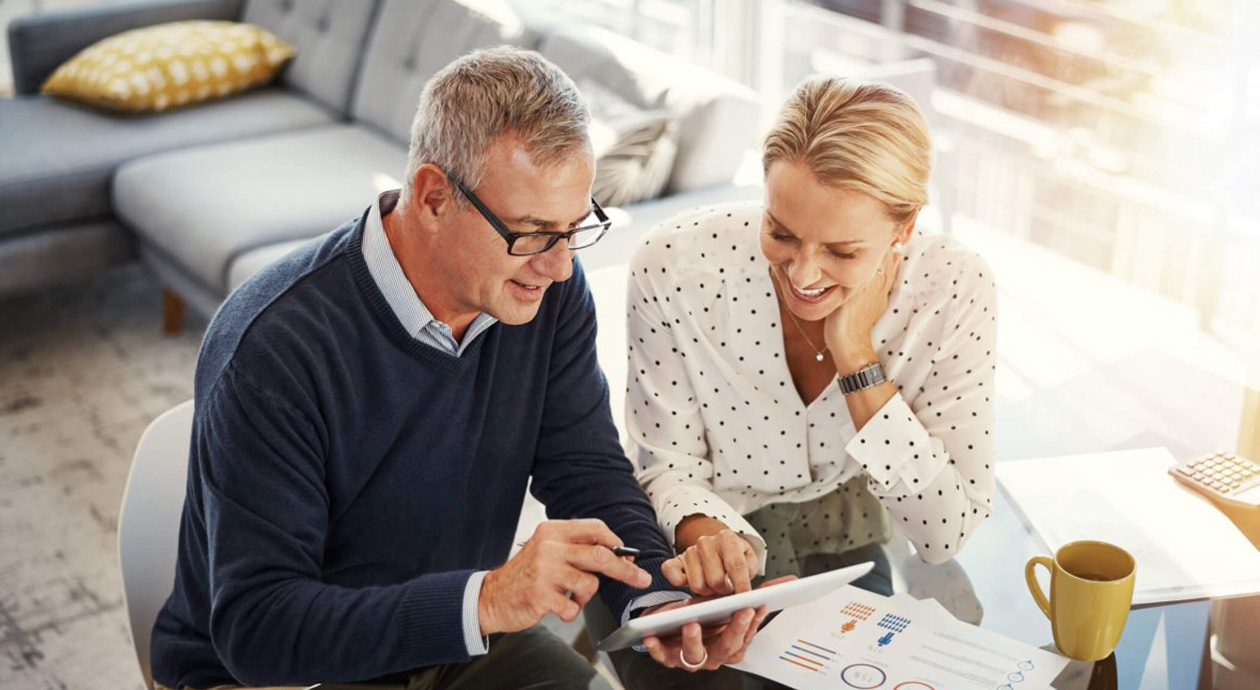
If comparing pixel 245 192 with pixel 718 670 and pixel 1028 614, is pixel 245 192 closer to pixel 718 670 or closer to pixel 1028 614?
pixel 718 670

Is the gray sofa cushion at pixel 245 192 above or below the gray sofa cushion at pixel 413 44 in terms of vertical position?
below

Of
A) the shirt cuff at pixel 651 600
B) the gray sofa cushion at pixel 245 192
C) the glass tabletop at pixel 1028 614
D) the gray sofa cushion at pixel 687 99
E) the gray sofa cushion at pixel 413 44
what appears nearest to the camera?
the glass tabletop at pixel 1028 614

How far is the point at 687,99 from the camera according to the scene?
2.82 metres

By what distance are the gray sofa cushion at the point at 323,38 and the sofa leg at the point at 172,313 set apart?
2.65 feet

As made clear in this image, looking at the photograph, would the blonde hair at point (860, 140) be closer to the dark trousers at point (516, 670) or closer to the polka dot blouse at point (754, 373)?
the polka dot blouse at point (754, 373)

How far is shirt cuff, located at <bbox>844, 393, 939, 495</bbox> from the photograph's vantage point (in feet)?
4.57

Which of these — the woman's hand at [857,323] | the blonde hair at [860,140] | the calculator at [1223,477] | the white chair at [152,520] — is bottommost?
the white chair at [152,520]

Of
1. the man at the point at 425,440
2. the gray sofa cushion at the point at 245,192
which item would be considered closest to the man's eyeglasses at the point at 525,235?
the man at the point at 425,440

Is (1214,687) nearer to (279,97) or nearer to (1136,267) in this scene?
(1136,267)

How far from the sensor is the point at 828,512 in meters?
1.48

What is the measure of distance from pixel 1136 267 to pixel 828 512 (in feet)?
6.89

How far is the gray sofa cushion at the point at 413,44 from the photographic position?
328 cm

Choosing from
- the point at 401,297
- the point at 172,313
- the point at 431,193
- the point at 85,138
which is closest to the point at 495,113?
the point at 431,193

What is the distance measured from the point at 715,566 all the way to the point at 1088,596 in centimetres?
36
